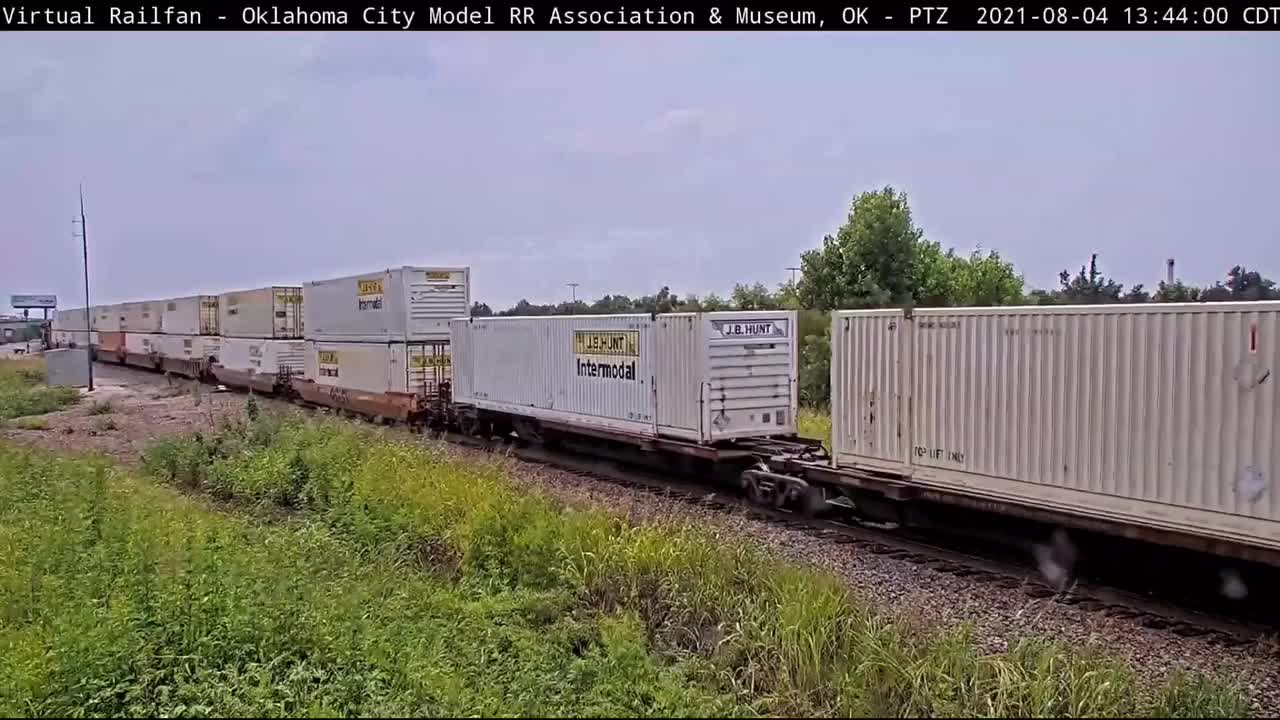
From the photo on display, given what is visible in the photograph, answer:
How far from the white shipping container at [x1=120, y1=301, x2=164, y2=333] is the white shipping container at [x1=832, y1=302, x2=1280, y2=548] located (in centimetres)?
4321

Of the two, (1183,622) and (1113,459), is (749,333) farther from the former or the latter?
(1183,622)

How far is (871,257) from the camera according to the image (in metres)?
35.9

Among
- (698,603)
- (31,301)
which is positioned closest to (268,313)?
(698,603)

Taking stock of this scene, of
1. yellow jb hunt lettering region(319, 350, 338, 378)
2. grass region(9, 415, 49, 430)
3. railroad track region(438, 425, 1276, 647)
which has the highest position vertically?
yellow jb hunt lettering region(319, 350, 338, 378)

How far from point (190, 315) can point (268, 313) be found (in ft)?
37.8

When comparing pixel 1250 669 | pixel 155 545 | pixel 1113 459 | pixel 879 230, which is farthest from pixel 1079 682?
pixel 879 230

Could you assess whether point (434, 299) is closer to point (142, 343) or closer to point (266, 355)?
point (266, 355)

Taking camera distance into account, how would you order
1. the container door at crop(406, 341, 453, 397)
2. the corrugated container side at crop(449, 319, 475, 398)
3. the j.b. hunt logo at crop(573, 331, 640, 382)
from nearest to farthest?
1. the j.b. hunt logo at crop(573, 331, 640, 382)
2. the corrugated container side at crop(449, 319, 475, 398)
3. the container door at crop(406, 341, 453, 397)

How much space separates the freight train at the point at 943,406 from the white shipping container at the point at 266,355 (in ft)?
29.5

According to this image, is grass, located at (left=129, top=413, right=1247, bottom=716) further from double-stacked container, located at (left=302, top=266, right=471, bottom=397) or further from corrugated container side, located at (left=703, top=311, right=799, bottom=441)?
double-stacked container, located at (left=302, top=266, right=471, bottom=397)

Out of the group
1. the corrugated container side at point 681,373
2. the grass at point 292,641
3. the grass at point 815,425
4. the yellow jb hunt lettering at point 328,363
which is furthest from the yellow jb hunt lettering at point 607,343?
the yellow jb hunt lettering at point 328,363

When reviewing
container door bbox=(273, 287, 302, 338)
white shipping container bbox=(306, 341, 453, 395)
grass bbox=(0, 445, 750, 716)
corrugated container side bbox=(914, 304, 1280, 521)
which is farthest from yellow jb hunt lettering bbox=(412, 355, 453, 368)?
corrugated container side bbox=(914, 304, 1280, 521)

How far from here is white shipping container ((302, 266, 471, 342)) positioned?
23359 mm

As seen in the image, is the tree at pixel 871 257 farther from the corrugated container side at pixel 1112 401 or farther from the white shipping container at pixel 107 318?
the white shipping container at pixel 107 318
